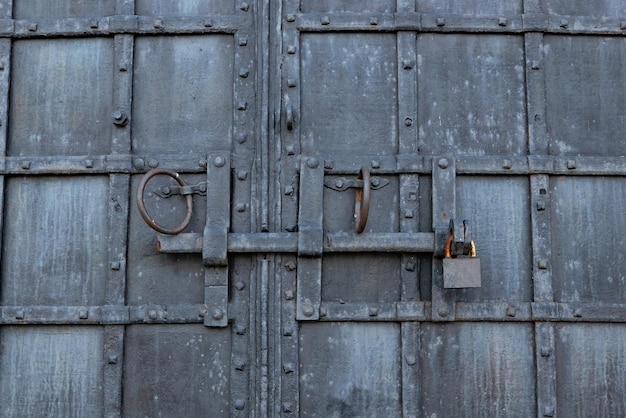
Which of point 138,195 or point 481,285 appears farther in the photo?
point 481,285

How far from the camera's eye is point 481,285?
8.75 feet

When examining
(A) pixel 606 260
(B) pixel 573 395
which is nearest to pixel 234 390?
(B) pixel 573 395

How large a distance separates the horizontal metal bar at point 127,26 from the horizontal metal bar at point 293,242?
67 centimetres

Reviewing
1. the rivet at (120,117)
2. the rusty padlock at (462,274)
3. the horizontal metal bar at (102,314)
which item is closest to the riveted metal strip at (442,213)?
the rusty padlock at (462,274)

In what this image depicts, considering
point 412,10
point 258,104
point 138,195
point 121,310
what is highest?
point 412,10

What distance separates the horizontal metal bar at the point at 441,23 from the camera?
2.76 m

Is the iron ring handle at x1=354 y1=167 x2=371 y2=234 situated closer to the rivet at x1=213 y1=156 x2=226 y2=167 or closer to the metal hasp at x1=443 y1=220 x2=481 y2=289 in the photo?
the metal hasp at x1=443 y1=220 x2=481 y2=289

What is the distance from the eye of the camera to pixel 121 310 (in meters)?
2.62

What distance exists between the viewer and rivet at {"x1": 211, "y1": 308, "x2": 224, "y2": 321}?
8.59ft

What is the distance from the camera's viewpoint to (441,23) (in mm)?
2768

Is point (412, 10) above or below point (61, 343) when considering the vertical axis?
above

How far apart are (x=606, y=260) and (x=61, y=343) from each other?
1.69 meters

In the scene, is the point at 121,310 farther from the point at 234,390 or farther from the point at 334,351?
the point at 334,351

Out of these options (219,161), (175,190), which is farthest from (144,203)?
(219,161)
